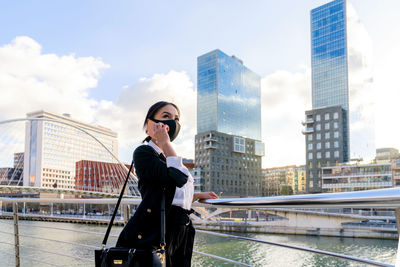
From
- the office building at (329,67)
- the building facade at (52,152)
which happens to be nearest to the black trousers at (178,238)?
the building facade at (52,152)

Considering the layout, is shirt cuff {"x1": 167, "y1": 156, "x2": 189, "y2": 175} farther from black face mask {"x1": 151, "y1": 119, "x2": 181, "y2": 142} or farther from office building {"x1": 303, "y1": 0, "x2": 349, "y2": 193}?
office building {"x1": 303, "y1": 0, "x2": 349, "y2": 193}

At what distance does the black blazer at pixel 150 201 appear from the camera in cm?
163

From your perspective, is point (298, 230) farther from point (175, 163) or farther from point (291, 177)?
point (291, 177)

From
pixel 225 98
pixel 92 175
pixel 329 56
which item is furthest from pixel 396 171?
pixel 225 98

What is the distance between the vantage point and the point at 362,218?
3381 centimetres

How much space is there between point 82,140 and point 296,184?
277 ft

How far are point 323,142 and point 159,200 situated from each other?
70043 millimetres

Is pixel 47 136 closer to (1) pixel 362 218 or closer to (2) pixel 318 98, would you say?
(1) pixel 362 218

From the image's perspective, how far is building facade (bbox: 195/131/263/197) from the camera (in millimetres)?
79688

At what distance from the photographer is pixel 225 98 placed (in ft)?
327

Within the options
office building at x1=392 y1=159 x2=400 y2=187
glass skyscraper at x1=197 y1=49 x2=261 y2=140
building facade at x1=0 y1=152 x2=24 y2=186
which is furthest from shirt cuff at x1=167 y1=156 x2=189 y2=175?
glass skyscraper at x1=197 y1=49 x2=261 y2=140

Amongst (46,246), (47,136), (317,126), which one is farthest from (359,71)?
(46,246)

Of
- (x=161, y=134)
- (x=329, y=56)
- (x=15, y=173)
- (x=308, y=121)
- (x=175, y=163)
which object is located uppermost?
(x=329, y=56)

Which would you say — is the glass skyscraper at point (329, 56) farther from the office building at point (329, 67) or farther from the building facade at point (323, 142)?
the building facade at point (323, 142)
